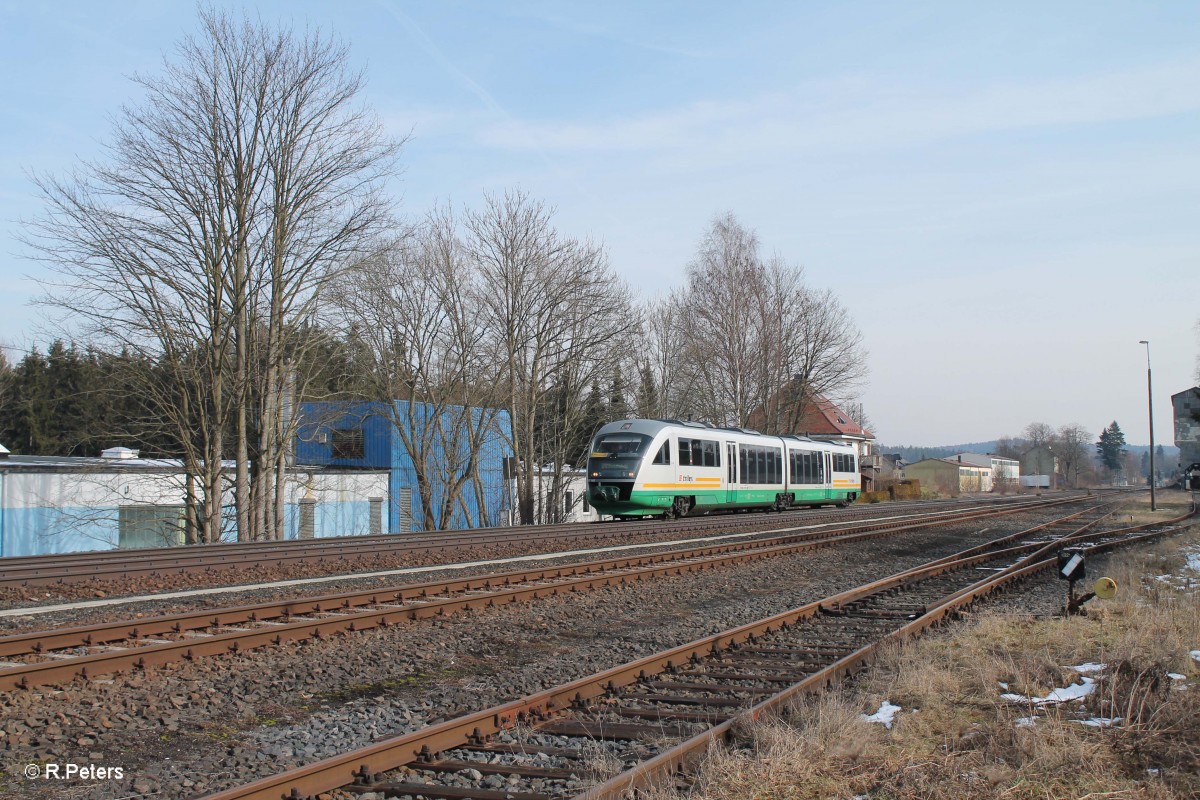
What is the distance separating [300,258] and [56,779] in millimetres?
22510

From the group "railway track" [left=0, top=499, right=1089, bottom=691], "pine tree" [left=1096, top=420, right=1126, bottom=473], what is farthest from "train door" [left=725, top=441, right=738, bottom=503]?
"pine tree" [left=1096, top=420, right=1126, bottom=473]

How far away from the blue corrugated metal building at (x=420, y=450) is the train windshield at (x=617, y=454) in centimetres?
920

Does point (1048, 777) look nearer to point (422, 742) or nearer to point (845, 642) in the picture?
point (422, 742)

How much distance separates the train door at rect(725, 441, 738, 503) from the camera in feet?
98.6

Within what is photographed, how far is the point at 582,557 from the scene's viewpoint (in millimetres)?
17469

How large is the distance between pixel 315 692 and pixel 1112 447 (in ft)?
654

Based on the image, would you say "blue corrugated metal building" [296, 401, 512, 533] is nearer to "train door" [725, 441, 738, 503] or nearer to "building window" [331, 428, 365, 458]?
"building window" [331, 428, 365, 458]

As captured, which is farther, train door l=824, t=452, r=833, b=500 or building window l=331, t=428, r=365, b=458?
building window l=331, t=428, r=365, b=458

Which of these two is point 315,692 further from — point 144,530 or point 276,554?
point 144,530

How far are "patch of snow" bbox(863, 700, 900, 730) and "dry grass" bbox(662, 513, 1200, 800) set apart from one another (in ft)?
0.20

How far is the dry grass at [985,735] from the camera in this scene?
485 cm

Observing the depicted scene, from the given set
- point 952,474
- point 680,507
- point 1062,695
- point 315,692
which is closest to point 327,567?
point 315,692

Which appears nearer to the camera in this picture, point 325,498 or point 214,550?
point 214,550

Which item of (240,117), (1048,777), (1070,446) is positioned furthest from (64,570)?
(1070,446)
